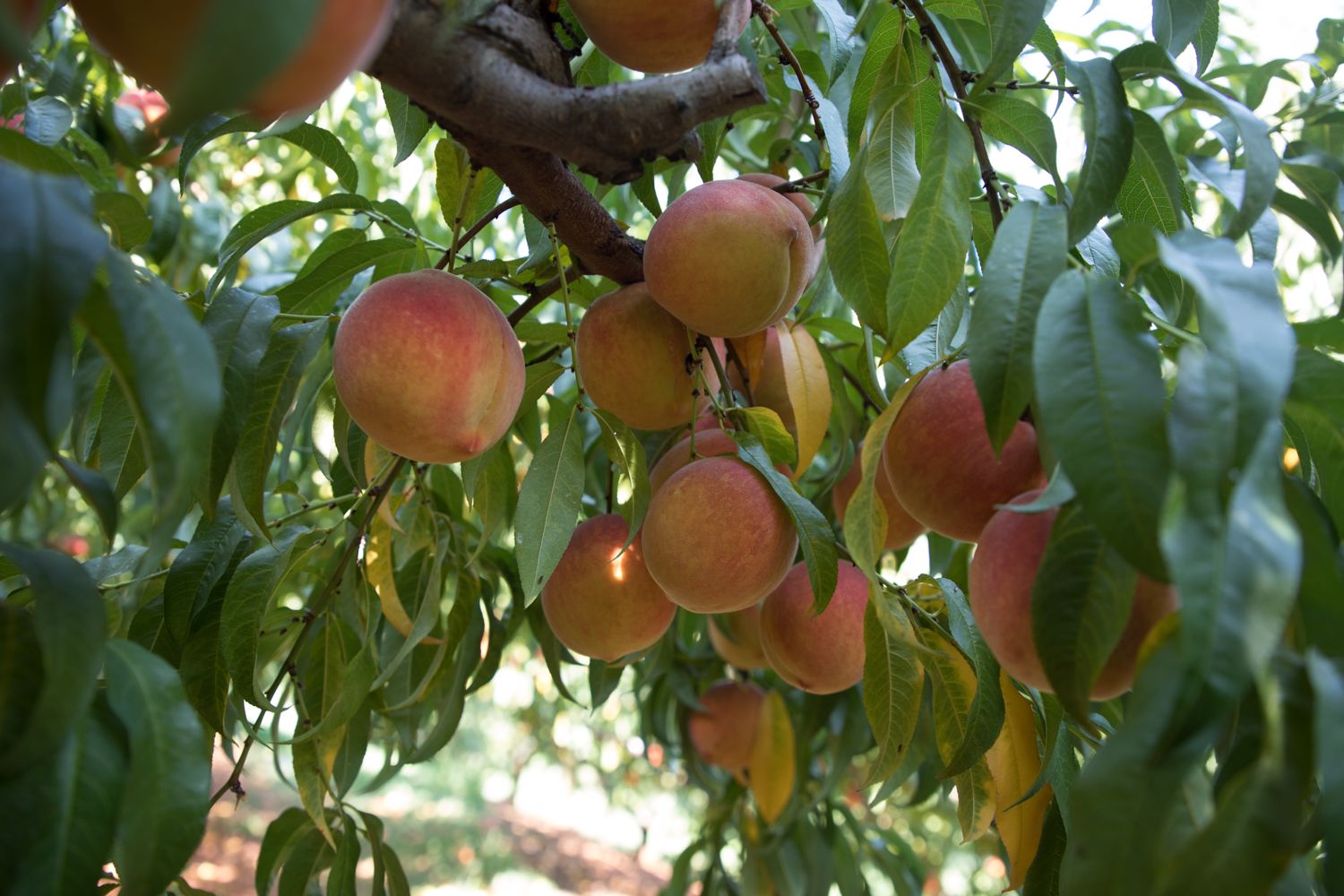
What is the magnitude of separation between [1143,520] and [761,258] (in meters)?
0.42

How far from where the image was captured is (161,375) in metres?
0.45

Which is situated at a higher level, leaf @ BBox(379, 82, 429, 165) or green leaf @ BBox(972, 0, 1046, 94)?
green leaf @ BBox(972, 0, 1046, 94)

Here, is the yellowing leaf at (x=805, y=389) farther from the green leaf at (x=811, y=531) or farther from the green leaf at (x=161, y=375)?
the green leaf at (x=161, y=375)

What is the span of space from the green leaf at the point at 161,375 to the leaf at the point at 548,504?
0.36 m

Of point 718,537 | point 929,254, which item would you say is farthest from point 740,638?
point 929,254

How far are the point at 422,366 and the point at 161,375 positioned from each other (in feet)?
0.97

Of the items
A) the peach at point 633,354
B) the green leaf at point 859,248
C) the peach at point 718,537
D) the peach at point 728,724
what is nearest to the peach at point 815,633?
the peach at point 718,537

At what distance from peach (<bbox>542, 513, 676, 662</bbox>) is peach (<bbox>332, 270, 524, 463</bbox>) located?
205 mm

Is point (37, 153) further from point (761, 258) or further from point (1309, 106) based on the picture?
point (1309, 106)

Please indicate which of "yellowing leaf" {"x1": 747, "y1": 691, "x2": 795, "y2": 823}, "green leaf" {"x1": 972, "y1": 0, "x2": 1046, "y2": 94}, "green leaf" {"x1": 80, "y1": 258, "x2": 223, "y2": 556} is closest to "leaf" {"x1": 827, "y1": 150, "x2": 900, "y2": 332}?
"green leaf" {"x1": 972, "y1": 0, "x2": 1046, "y2": 94}

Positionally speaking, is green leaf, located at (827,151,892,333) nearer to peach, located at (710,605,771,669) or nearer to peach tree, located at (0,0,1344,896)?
peach tree, located at (0,0,1344,896)

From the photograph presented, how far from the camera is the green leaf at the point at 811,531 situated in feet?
2.57

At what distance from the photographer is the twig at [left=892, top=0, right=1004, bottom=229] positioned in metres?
0.73

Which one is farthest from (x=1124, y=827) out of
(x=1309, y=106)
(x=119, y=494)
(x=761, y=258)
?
(x=1309, y=106)
